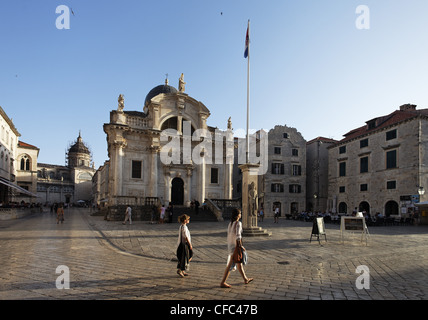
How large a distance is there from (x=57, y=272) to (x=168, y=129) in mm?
24929

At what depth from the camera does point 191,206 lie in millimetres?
29266

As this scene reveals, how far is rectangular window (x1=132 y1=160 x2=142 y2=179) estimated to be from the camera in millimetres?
29877

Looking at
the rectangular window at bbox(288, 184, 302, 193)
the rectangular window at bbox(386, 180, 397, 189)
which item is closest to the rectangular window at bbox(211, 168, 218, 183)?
the rectangular window at bbox(288, 184, 302, 193)

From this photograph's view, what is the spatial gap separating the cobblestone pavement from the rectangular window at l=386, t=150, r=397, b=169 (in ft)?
70.5

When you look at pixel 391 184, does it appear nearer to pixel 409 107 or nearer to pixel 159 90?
pixel 409 107

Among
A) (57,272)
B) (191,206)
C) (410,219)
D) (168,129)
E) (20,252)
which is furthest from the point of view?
(168,129)

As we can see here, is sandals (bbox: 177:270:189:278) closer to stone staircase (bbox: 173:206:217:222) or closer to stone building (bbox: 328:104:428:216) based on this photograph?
stone staircase (bbox: 173:206:217:222)

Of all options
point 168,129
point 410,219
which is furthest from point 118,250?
point 410,219

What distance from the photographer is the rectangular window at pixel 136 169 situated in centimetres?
2988

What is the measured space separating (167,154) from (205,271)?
24002 millimetres

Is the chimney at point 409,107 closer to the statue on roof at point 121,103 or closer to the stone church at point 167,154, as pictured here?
the stone church at point 167,154

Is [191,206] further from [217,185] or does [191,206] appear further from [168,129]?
[168,129]

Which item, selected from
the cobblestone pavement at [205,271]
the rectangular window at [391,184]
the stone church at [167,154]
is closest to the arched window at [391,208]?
the rectangular window at [391,184]

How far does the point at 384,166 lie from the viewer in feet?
107
